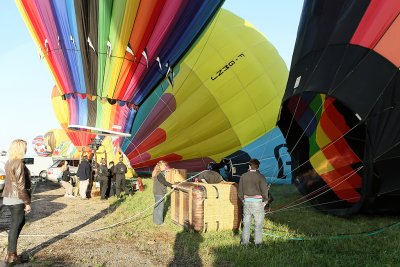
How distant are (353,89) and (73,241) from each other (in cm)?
505

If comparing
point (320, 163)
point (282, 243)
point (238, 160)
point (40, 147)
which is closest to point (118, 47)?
point (320, 163)

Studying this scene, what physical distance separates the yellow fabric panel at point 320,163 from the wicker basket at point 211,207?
9.74 ft

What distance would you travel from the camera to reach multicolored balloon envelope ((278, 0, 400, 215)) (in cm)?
588

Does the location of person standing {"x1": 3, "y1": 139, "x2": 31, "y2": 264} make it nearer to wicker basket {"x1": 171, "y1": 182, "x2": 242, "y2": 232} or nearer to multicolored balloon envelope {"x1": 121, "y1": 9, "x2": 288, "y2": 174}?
wicker basket {"x1": 171, "y1": 182, "x2": 242, "y2": 232}

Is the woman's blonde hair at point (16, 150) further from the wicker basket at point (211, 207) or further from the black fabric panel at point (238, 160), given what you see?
the black fabric panel at point (238, 160)

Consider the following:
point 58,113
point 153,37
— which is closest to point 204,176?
point 153,37

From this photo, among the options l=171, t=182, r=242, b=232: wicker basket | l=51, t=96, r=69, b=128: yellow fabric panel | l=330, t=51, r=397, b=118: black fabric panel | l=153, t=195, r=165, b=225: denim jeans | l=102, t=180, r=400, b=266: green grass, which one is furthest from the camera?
l=51, t=96, r=69, b=128: yellow fabric panel

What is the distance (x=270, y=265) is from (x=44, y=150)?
35653 millimetres

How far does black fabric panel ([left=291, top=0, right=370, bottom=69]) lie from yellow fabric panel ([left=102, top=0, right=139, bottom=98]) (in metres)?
4.40

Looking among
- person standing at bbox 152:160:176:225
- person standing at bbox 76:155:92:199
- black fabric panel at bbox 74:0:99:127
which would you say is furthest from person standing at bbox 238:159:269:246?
person standing at bbox 76:155:92:199

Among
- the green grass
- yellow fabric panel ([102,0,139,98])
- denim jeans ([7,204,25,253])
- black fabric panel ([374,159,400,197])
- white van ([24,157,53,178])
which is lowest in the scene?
the green grass

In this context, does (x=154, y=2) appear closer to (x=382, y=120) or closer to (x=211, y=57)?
(x=211, y=57)

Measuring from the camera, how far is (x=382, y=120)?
5871mm

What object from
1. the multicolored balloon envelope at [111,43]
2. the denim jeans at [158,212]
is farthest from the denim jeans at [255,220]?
the multicolored balloon envelope at [111,43]
